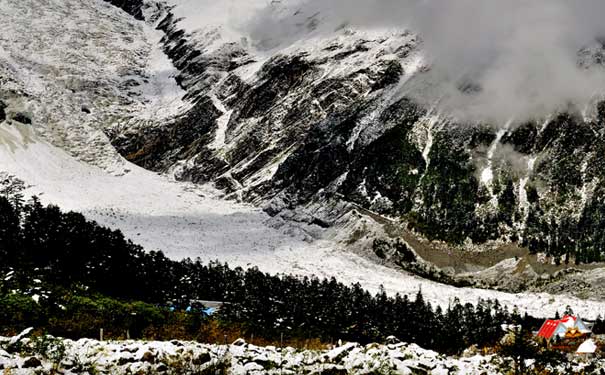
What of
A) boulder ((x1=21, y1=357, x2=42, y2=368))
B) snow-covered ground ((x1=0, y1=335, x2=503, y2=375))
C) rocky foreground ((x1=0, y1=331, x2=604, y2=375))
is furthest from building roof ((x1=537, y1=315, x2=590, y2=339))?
boulder ((x1=21, y1=357, x2=42, y2=368))

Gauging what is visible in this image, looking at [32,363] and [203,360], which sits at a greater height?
[203,360]

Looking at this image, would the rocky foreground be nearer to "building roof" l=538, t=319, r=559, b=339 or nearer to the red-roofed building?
the red-roofed building

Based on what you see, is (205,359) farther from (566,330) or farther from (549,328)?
(549,328)

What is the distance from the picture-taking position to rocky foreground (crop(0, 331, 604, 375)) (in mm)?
18633

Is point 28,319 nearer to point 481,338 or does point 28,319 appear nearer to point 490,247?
point 481,338

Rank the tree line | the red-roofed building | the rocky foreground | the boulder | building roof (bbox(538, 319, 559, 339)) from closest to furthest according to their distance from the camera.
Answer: the boulder < the rocky foreground < the red-roofed building < the tree line < building roof (bbox(538, 319, 559, 339))

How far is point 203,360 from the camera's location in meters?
19.7

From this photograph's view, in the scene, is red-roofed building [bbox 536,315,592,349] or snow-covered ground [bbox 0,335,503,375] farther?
red-roofed building [bbox 536,315,592,349]

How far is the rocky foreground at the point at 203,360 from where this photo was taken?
1863cm

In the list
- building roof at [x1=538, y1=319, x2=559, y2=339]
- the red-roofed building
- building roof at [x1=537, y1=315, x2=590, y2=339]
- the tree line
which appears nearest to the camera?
the red-roofed building

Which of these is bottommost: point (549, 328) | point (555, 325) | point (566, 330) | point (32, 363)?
point (549, 328)

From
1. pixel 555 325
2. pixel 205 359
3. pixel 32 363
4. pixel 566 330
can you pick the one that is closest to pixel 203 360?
pixel 205 359

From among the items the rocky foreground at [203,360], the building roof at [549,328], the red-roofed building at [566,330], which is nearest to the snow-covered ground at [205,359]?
the rocky foreground at [203,360]

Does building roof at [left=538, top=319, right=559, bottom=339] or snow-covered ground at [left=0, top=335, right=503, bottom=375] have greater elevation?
snow-covered ground at [left=0, top=335, right=503, bottom=375]
